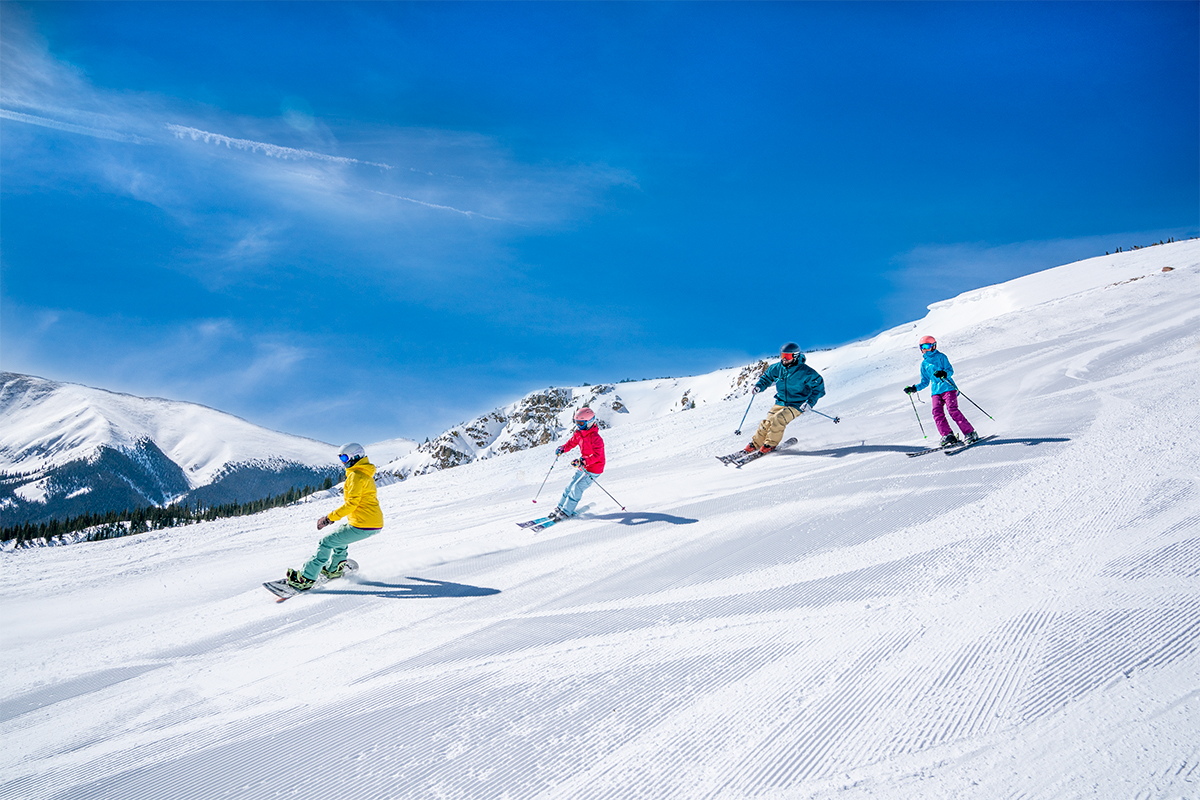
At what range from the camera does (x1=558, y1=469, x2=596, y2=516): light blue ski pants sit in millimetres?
9359

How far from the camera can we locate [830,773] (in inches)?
122

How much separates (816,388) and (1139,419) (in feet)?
16.4

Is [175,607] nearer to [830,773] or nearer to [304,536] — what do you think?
[304,536]

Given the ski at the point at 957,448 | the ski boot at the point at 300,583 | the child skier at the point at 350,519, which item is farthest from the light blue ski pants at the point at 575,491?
the ski at the point at 957,448

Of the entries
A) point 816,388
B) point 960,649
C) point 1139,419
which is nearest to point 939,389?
point 816,388

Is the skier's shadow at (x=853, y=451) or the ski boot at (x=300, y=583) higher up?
the ski boot at (x=300, y=583)

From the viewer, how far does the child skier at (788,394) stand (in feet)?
37.9

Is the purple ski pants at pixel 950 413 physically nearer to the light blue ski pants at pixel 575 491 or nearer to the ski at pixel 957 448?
the ski at pixel 957 448

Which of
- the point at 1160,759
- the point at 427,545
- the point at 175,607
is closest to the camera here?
the point at 1160,759

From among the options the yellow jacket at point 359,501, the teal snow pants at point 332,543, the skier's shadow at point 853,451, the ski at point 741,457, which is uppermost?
the yellow jacket at point 359,501

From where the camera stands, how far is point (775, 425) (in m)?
11.7

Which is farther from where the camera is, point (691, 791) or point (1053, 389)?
point (1053, 389)

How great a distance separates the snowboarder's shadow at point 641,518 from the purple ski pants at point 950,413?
4977mm

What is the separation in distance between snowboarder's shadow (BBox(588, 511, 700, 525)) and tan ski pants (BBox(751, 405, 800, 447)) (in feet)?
12.8
